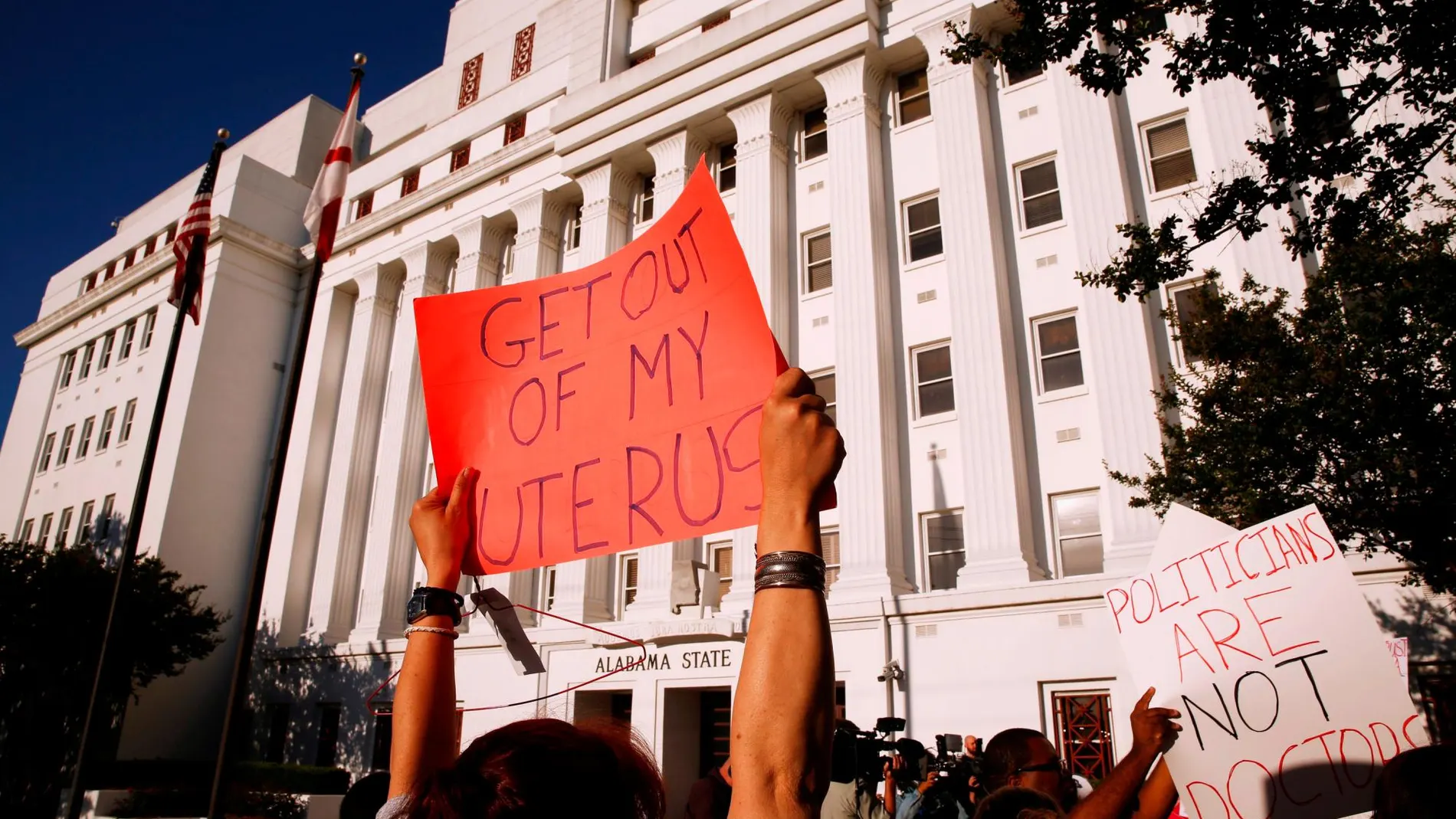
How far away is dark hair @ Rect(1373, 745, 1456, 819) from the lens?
2148 mm

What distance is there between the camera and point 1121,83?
837 centimetres

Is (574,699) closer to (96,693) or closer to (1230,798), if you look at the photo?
(96,693)

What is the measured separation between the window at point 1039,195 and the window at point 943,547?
644 cm

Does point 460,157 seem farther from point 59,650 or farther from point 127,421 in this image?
point 59,650

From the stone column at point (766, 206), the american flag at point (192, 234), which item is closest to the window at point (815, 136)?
the stone column at point (766, 206)

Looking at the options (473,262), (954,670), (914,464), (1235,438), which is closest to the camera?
(1235,438)

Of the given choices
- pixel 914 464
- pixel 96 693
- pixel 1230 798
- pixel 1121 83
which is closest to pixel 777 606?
pixel 1230 798

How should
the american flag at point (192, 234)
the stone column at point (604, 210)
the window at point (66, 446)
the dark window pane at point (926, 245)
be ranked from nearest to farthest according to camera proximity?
the american flag at point (192, 234), the dark window pane at point (926, 245), the stone column at point (604, 210), the window at point (66, 446)

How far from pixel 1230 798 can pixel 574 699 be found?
1900 centimetres

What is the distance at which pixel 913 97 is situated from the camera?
22234 mm

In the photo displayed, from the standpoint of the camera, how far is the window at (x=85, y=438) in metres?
34.9

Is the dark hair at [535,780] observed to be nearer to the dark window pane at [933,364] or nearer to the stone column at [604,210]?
the dark window pane at [933,364]

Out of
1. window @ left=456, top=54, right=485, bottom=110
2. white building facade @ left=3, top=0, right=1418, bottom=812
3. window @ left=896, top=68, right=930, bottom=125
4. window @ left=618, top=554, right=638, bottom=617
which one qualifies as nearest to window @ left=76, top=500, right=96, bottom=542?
white building facade @ left=3, top=0, right=1418, bottom=812

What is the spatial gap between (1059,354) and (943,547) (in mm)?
4457
